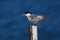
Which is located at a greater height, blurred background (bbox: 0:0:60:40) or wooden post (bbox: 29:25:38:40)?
blurred background (bbox: 0:0:60:40)

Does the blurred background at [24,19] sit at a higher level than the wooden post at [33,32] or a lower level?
higher

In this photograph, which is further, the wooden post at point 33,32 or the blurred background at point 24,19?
the blurred background at point 24,19

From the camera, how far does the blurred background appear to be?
12578 millimetres

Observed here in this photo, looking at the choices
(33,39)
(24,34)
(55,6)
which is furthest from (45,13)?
(33,39)

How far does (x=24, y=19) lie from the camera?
44.3ft

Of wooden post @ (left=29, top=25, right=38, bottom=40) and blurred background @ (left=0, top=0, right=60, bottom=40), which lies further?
blurred background @ (left=0, top=0, right=60, bottom=40)

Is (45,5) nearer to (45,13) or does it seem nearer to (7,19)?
(45,13)

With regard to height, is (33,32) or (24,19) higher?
(24,19)

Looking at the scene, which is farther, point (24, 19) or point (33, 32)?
point (24, 19)

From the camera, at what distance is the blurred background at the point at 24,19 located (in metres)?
12.6

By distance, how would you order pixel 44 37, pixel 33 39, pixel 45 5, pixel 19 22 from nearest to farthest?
pixel 33 39, pixel 44 37, pixel 19 22, pixel 45 5

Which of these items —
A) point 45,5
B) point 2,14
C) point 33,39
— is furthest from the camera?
point 45,5

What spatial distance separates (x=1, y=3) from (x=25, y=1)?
1.22 metres

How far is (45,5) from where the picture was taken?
52.7ft
